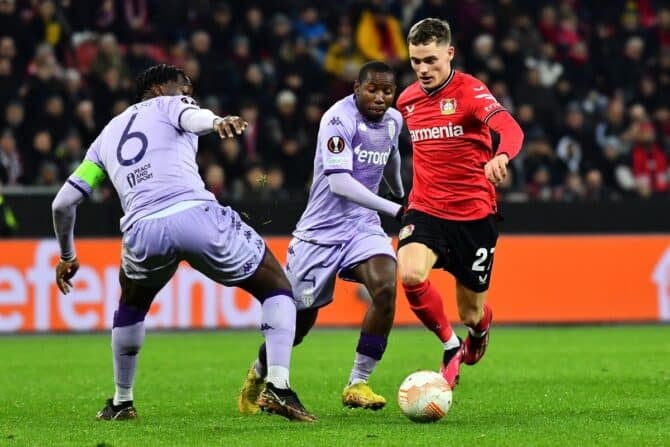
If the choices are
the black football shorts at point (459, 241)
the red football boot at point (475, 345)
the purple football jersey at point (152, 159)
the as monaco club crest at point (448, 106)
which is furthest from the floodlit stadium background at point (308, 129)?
the purple football jersey at point (152, 159)

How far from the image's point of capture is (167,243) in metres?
7.81

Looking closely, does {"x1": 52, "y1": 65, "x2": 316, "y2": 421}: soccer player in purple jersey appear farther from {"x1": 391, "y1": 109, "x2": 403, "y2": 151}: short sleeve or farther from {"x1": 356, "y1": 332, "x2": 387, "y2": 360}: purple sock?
{"x1": 391, "y1": 109, "x2": 403, "y2": 151}: short sleeve

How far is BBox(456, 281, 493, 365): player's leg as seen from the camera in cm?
954

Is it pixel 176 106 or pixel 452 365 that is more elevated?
pixel 176 106

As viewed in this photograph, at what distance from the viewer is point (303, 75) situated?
775 inches

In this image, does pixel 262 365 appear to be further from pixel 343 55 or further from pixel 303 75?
pixel 343 55

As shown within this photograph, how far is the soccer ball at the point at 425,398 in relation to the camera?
26.0 ft

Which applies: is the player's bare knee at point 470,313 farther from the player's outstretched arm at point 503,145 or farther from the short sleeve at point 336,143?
the player's outstretched arm at point 503,145

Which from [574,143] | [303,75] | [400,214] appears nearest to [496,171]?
[400,214]

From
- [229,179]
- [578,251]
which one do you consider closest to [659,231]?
[578,251]

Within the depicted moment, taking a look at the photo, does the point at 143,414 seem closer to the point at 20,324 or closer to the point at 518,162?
the point at 20,324

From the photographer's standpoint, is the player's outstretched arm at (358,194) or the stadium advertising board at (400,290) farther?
the stadium advertising board at (400,290)

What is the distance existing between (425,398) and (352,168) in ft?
6.08

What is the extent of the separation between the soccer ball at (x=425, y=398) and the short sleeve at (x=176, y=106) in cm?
205
